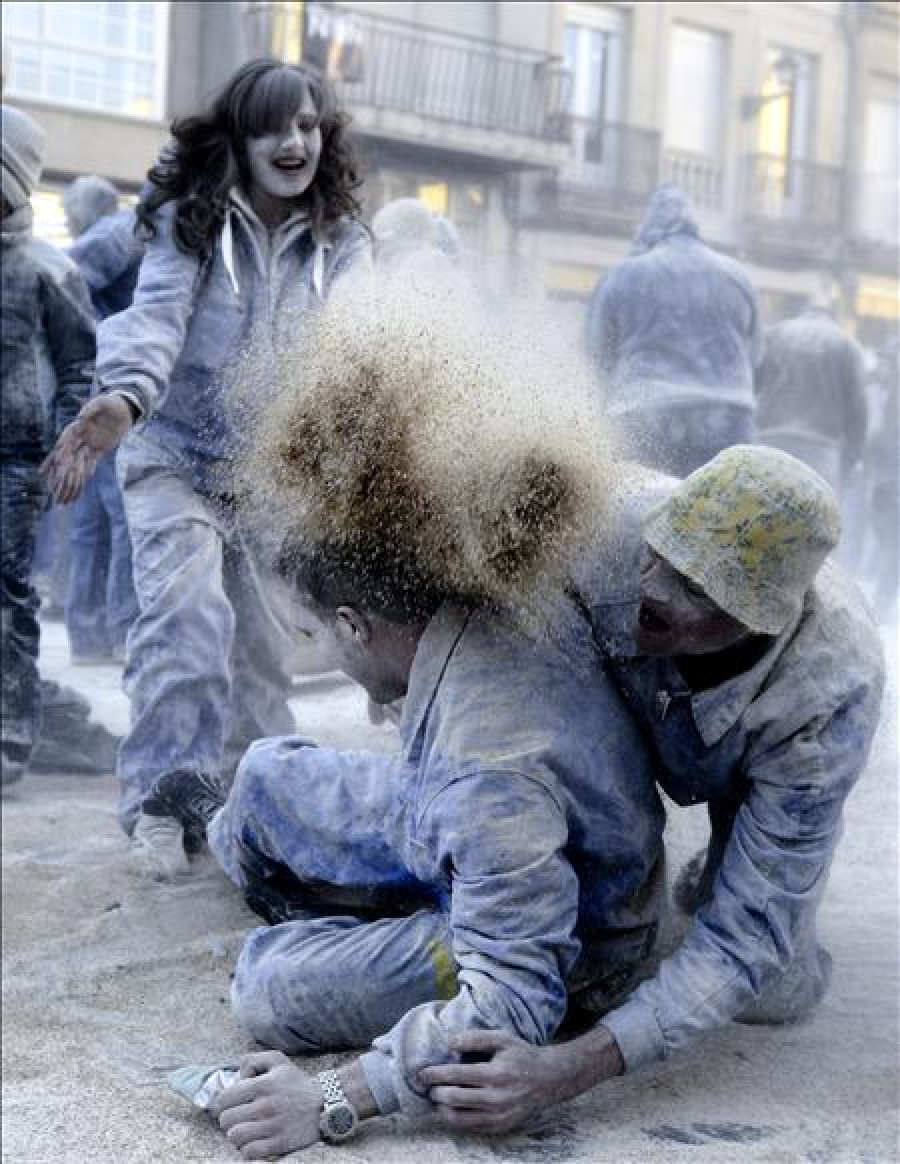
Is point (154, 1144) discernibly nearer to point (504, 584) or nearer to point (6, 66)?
point (504, 584)

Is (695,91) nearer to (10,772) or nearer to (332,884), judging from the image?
(10,772)

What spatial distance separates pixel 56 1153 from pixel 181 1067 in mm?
297

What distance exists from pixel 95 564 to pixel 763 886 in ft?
16.5

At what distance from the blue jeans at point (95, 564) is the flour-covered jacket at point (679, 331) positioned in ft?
6.87

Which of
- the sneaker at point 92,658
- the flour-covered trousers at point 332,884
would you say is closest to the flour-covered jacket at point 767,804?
the flour-covered trousers at point 332,884

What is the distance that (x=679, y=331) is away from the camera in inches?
218

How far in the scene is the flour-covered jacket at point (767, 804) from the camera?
2434mm

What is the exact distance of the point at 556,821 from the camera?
240 centimetres

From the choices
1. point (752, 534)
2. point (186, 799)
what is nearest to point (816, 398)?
point (186, 799)

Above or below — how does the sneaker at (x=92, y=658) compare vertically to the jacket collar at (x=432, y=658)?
below

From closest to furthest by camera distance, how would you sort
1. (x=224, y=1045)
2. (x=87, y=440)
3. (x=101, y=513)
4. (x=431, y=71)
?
(x=224, y=1045), (x=87, y=440), (x=101, y=513), (x=431, y=71)

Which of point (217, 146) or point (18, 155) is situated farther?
point (18, 155)

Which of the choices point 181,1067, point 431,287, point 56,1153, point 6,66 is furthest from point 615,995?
point 6,66

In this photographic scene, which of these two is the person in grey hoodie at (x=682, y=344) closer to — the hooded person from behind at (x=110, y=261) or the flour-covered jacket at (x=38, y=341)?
the flour-covered jacket at (x=38, y=341)
